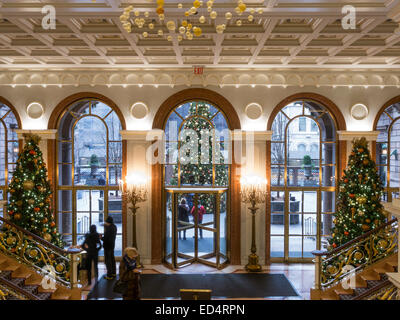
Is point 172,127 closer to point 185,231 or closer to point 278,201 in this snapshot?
point 185,231

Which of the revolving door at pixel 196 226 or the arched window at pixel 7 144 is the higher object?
the arched window at pixel 7 144

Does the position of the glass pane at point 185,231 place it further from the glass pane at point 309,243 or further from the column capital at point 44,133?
the column capital at point 44,133

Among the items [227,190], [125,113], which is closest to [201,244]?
[227,190]

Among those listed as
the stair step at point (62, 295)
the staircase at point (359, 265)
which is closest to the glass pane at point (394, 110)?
the staircase at point (359, 265)

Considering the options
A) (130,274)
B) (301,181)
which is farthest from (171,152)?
(130,274)

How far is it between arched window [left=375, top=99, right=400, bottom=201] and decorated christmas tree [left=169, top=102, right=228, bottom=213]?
463cm

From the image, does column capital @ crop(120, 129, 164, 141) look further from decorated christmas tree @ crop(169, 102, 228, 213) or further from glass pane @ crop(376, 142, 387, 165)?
glass pane @ crop(376, 142, 387, 165)

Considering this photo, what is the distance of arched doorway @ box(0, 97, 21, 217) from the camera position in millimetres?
9617

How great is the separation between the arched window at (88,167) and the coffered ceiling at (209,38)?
4.89 feet

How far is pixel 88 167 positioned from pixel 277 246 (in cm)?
608

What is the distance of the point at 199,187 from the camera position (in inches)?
378

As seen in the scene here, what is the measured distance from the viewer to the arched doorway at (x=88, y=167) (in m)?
9.65

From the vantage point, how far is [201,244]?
370 inches

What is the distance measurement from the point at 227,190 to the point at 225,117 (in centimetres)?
214
